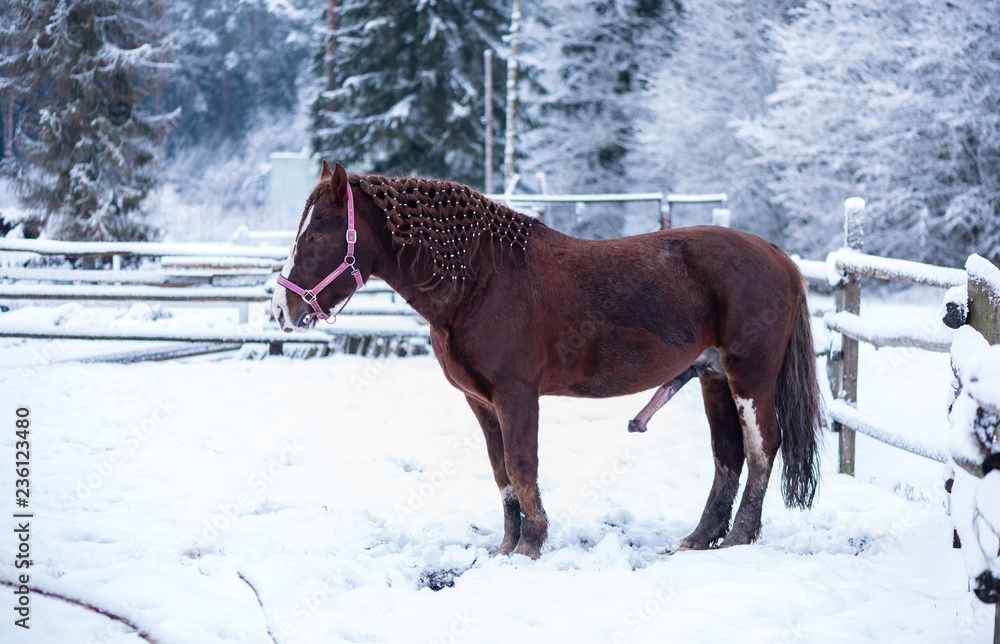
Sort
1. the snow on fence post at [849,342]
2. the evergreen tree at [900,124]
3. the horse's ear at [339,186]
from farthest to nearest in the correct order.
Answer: the evergreen tree at [900,124] < the snow on fence post at [849,342] < the horse's ear at [339,186]

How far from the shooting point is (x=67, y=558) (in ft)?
8.95

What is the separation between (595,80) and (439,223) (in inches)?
724

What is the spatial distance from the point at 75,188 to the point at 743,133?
43.2ft

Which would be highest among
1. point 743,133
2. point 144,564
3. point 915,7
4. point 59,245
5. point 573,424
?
point 915,7

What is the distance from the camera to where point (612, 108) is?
20109mm

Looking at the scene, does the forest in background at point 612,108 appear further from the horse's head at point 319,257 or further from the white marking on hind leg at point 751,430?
the horse's head at point 319,257

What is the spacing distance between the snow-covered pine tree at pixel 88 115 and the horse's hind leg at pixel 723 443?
12.8 metres

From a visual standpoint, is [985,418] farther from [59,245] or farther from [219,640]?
[59,245]

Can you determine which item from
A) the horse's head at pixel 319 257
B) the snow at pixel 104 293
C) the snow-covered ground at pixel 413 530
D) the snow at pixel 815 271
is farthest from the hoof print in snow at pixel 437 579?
the snow at pixel 104 293

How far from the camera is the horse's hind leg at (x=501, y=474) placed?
327 cm

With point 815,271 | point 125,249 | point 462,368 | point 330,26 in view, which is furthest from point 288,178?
point 462,368

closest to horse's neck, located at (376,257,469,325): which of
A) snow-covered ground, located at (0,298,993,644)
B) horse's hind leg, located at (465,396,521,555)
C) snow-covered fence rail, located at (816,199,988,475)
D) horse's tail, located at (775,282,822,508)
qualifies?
horse's hind leg, located at (465,396,521,555)

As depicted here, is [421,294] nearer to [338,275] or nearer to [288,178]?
[338,275]

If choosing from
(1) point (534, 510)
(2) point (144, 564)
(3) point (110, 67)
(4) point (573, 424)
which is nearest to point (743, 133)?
(4) point (573, 424)
